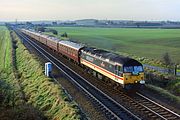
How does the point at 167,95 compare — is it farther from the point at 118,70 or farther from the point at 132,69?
the point at 118,70

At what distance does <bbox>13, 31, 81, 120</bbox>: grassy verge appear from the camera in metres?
20.0

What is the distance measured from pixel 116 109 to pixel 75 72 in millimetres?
15701

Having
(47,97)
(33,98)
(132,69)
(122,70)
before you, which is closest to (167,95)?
(132,69)

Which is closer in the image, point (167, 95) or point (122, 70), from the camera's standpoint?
point (167, 95)

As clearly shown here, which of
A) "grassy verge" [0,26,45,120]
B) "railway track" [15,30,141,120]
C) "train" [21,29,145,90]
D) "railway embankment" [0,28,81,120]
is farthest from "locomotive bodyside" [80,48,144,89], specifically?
"grassy verge" [0,26,45,120]

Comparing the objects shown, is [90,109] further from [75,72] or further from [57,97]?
[75,72]

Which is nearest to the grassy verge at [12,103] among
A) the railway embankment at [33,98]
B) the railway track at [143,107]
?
the railway embankment at [33,98]

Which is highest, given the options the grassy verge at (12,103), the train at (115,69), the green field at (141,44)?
the train at (115,69)

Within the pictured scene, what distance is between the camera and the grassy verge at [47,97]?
789 inches

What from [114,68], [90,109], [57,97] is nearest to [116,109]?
[90,109]

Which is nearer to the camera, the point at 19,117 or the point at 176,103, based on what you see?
the point at 19,117

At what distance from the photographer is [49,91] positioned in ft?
85.4

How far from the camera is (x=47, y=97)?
24.9 metres

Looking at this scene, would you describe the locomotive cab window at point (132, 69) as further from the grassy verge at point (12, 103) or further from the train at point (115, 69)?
the grassy verge at point (12, 103)
